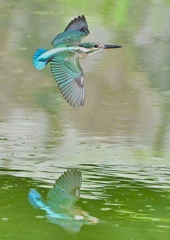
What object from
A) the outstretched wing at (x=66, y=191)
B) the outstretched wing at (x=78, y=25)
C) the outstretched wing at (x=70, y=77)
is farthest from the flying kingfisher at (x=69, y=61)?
the outstretched wing at (x=66, y=191)

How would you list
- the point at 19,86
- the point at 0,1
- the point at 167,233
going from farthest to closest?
the point at 0,1
the point at 19,86
the point at 167,233

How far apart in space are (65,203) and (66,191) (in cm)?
23

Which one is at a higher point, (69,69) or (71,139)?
(69,69)

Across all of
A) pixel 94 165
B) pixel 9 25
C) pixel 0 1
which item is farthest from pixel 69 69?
pixel 0 1

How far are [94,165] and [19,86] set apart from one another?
256cm

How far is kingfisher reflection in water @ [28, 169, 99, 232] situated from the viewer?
5.36 m

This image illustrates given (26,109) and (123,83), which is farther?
(123,83)

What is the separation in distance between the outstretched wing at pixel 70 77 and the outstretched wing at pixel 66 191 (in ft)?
1.49

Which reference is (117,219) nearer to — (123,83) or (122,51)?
(123,83)

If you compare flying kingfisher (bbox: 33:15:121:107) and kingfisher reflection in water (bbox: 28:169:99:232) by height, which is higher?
flying kingfisher (bbox: 33:15:121:107)

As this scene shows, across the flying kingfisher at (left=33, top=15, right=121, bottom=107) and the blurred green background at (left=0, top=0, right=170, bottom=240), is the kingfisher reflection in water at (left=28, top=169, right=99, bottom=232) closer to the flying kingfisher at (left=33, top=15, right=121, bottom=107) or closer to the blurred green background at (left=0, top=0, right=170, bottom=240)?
the blurred green background at (left=0, top=0, right=170, bottom=240)

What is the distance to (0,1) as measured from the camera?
544 inches

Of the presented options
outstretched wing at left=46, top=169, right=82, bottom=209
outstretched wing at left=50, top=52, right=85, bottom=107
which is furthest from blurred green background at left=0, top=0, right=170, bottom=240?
outstretched wing at left=50, top=52, right=85, bottom=107

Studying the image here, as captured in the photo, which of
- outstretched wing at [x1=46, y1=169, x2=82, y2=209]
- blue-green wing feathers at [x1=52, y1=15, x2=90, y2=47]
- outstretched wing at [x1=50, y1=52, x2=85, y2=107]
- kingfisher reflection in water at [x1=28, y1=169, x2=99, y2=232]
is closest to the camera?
kingfisher reflection in water at [x1=28, y1=169, x2=99, y2=232]
